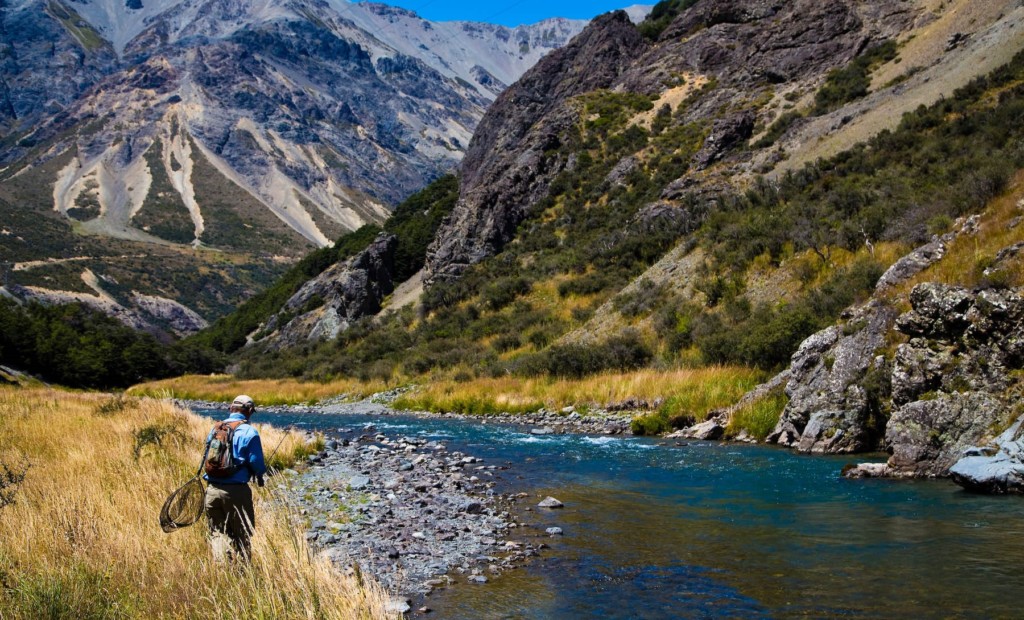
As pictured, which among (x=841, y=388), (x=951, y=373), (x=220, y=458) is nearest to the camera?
(x=220, y=458)

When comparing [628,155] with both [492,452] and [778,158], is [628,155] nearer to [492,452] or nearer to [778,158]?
[778,158]

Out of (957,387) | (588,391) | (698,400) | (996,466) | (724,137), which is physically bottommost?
(588,391)

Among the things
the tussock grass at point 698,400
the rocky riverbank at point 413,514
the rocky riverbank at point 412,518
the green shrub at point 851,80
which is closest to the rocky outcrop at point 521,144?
the green shrub at point 851,80

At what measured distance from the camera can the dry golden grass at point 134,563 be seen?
4.73 metres

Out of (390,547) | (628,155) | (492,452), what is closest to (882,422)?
(492,452)

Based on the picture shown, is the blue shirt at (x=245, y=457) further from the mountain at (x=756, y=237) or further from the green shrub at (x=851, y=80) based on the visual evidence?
the green shrub at (x=851, y=80)

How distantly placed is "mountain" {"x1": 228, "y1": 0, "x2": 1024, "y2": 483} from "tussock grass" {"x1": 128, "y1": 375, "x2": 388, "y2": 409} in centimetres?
276

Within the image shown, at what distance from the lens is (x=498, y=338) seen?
42.3 m

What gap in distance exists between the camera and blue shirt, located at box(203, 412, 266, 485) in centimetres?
676

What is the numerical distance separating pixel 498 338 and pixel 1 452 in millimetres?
32563

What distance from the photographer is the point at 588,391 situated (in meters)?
25.8

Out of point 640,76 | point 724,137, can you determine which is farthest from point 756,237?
point 640,76

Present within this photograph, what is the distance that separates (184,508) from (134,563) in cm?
86

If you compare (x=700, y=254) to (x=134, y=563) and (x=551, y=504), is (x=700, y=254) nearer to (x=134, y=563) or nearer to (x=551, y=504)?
(x=551, y=504)
